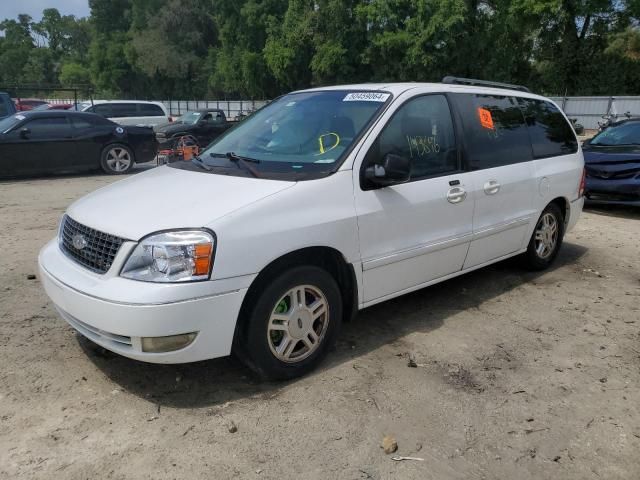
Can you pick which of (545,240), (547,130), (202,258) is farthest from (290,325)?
(547,130)

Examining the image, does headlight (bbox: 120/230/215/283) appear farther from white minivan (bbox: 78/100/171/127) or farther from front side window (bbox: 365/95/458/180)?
white minivan (bbox: 78/100/171/127)

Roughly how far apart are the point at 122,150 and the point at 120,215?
10521mm

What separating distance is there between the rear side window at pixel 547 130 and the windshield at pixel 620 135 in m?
4.21

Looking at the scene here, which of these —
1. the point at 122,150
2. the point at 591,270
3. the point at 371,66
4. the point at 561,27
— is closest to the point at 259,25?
the point at 371,66

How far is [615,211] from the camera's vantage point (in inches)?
360

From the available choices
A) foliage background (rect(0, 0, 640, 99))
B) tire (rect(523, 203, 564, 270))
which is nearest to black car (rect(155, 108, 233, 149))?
tire (rect(523, 203, 564, 270))

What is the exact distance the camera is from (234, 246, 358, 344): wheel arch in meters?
3.18

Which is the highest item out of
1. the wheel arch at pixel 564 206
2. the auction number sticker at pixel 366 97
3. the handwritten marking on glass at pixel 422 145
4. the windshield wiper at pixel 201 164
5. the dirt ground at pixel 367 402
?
the auction number sticker at pixel 366 97

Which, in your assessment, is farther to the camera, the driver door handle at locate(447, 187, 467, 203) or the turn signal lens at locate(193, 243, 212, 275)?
the driver door handle at locate(447, 187, 467, 203)

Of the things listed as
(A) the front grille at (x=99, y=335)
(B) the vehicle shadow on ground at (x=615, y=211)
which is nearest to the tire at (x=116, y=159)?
(B) the vehicle shadow on ground at (x=615, y=211)

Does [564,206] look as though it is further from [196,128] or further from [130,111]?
[130,111]

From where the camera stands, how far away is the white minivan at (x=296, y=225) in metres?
2.96

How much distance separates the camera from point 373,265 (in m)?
3.72

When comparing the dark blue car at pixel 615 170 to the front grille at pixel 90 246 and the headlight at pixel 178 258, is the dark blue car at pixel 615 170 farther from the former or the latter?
the front grille at pixel 90 246
